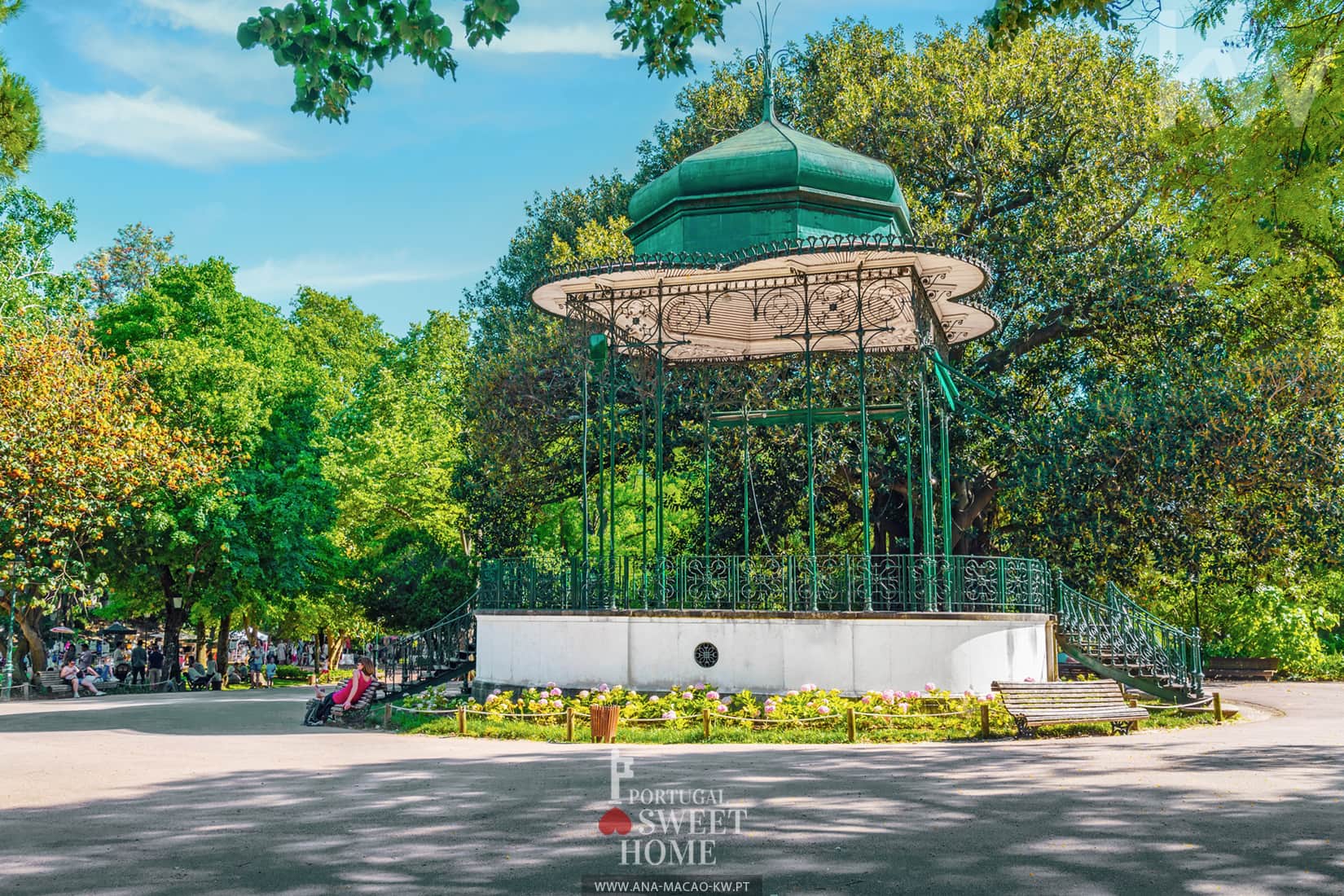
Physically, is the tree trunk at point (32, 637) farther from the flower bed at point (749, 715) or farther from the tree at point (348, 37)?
the tree at point (348, 37)

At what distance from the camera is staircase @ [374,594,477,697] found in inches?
869

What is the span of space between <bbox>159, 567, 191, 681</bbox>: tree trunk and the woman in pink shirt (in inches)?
667

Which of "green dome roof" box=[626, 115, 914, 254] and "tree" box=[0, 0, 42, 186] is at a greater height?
"green dome roof" box=[626, 115, 914, 254]

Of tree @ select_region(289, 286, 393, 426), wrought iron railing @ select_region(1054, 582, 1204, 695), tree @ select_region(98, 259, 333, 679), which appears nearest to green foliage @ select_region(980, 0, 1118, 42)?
wrought iron railing @ select_region(1054, 582, 1204, 695)

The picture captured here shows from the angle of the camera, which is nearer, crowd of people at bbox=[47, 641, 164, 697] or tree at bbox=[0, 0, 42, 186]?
tree at bbox=[0, 0, 42, 186]

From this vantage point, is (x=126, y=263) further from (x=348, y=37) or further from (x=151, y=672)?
(x=348, y=37)

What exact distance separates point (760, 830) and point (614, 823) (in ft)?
3.83

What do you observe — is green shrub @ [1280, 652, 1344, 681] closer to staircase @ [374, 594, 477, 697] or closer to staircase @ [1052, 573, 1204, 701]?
staircase @ [1052, 573, 1204, 701]

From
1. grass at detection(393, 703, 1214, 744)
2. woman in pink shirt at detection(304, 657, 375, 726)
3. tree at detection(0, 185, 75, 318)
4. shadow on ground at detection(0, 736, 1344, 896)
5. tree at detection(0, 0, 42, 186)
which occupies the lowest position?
shadow on ground at detection(0, 736, 1344, 896)

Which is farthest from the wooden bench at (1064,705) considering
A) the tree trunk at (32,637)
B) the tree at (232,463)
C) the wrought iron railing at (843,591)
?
the tree trunk at (32,637)

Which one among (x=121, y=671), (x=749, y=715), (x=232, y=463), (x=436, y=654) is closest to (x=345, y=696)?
(x=436, y=654)

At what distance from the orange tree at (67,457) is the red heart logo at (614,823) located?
21.6 m

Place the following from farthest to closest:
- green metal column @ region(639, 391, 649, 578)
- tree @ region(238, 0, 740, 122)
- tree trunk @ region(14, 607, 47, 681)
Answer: tree trunk @ region(14, 607, 47, 681)
green metal column @ region(639, 391, 649, 578)
tree @ region(238, 0, 740, 122)

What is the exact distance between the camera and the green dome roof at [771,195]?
2025 cm
